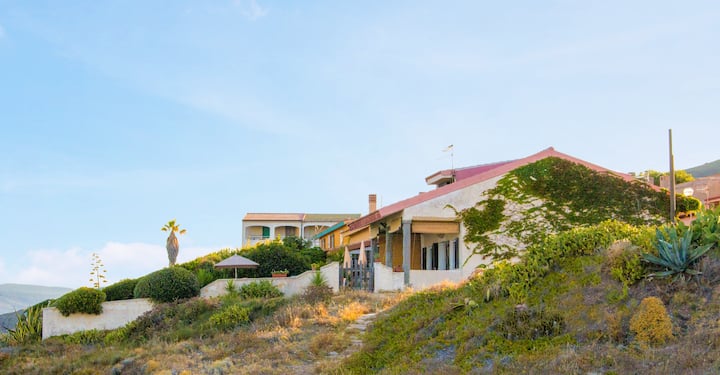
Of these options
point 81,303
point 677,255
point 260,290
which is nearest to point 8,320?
point 81,303

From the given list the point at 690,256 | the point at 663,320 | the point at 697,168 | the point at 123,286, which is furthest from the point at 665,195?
the point at 697,168

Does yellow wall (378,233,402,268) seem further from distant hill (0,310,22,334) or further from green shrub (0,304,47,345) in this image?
distant hill (0,310,22,334)

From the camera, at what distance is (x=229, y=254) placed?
111 ft

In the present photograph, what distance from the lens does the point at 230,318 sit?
2047cm

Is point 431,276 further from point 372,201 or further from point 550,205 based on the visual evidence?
point 372,201

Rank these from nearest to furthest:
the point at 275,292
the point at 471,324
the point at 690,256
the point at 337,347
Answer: the point at 690,256, the point at 471,324, the point at 337,347, the point at 275,292

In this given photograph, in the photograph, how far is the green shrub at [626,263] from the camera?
10.9m

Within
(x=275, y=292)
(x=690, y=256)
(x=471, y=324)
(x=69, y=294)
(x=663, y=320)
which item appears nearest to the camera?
(x=663, y=320)

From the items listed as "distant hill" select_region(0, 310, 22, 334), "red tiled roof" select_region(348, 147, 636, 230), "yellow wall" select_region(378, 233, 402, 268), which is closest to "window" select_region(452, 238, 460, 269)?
"red tiled roof" select_region(348, 147, 636, 230)

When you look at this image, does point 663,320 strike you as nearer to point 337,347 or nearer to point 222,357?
point 337,347

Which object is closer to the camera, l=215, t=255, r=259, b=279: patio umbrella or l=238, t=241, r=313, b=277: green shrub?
l=215, t=255, r=259, b=279: patio umbrella

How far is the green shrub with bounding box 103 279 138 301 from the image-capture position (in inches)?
1133

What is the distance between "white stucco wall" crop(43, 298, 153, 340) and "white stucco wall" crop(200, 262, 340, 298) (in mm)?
2522

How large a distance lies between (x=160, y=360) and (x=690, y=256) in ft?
38.7
